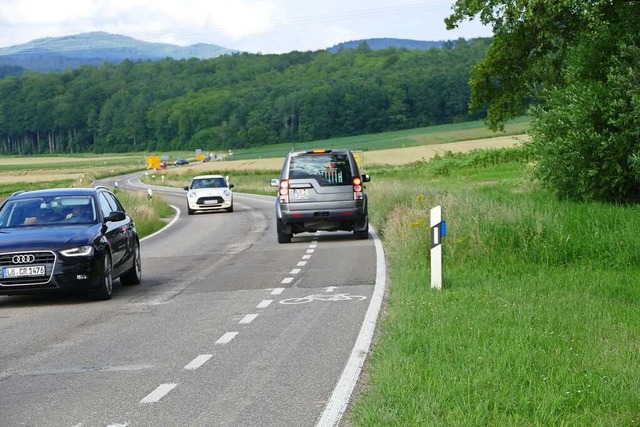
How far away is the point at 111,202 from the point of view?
17297 mm

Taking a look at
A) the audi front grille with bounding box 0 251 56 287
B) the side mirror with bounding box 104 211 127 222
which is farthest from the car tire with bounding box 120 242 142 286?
the audi front grille with bounding box 0 251 56 287

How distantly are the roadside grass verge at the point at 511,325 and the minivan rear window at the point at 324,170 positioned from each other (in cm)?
370

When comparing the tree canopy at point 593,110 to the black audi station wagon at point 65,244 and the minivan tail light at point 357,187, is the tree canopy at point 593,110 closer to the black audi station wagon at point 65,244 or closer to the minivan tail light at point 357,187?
the minivan tail light at point 357,187

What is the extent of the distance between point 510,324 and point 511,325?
6 cm

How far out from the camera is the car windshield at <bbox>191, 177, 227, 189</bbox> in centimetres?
4525

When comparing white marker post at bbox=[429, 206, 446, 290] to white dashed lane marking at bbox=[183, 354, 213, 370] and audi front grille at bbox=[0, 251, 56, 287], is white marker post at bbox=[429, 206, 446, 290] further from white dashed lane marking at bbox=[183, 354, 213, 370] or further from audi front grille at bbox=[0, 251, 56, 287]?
audi front grille at bbox=[0, 251, 56, 287]

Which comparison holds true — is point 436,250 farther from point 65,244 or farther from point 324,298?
point 65,244

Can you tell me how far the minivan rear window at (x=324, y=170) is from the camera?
2448 centimetres

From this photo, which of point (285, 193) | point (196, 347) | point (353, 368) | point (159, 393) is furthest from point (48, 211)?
point (285, 193)

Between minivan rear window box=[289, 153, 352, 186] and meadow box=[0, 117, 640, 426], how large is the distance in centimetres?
335

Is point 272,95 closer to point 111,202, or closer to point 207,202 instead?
point 207,202

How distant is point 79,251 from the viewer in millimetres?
14469

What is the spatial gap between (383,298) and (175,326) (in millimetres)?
2912

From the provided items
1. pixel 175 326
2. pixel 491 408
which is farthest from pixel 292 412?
pixel 175 326
